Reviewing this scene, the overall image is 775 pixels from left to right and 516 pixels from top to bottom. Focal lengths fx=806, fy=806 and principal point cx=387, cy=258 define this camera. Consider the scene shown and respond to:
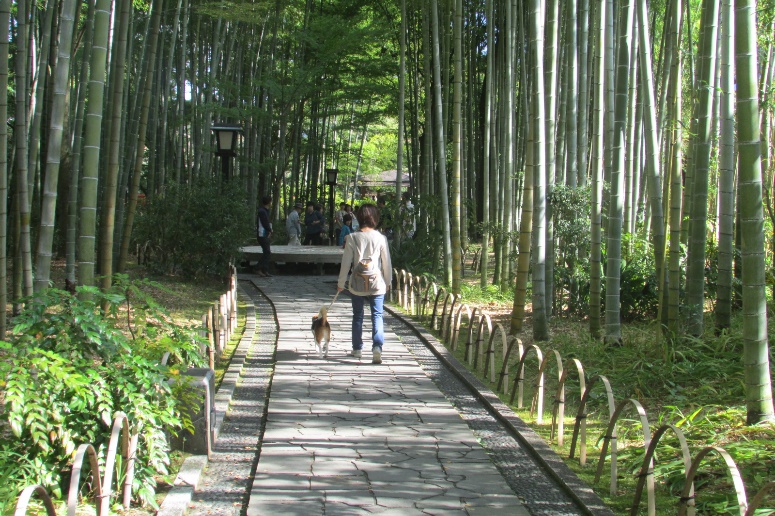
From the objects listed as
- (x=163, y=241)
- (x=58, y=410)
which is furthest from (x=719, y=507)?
(x=163, y=241)

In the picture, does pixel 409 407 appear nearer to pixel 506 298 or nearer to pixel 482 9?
pixel 506 298

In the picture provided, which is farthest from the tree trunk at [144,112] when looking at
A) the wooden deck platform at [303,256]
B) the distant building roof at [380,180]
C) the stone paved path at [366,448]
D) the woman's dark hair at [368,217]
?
the distant building roof at [380,180]

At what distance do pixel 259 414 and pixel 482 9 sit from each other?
12.4 m

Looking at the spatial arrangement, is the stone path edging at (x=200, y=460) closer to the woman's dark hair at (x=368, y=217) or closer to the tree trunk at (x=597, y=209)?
the woman's dark hair at (x=368, y=217)

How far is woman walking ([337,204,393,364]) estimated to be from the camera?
634 cm

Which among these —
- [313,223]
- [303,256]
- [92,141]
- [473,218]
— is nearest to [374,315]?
[92,141]

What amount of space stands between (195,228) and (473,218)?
16.8 feet

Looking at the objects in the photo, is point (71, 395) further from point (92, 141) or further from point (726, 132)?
point (726, 132)

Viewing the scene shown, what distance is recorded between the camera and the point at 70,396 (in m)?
3.19

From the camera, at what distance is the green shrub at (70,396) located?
119 inches

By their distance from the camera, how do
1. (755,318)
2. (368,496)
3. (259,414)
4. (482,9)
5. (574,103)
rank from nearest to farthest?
(368,496), (755,318), (259,414), (574,103), (482,9)

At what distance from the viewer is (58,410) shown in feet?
10.2

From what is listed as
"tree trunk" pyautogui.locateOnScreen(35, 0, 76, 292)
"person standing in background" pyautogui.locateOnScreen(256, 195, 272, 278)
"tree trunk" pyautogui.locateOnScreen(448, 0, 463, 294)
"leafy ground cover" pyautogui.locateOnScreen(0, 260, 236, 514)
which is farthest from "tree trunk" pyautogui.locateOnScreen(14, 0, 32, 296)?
"person standing in background" pyautogui.locateOnScreen(256, 195, 272, 278)

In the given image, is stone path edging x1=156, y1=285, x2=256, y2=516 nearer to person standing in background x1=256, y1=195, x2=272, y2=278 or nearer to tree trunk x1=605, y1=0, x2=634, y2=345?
tree trunk x1=605, y1=0, x2=634, y2=345
